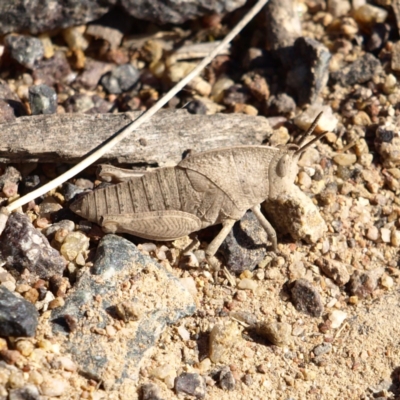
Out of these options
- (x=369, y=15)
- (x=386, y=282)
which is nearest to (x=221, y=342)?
(x=386, y=282)

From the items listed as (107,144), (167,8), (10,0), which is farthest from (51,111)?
(167,8)

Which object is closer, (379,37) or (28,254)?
(28,254)

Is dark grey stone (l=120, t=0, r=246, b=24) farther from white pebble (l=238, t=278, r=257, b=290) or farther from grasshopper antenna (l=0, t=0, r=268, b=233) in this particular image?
white pebble (l=238, t=278, r=257, b=290)

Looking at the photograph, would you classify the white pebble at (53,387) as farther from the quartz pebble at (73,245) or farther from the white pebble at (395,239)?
the white pebble at (395,239)

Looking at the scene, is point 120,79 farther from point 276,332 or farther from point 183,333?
point 276,332

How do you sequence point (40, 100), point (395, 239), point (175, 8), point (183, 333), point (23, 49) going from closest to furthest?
point (183, 333), point (395, 239), point (40, 100), point (23, 49), point (175, 8)

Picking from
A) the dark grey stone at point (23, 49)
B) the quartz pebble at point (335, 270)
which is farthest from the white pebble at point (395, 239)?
the dark grey stone at point (23, 49)
